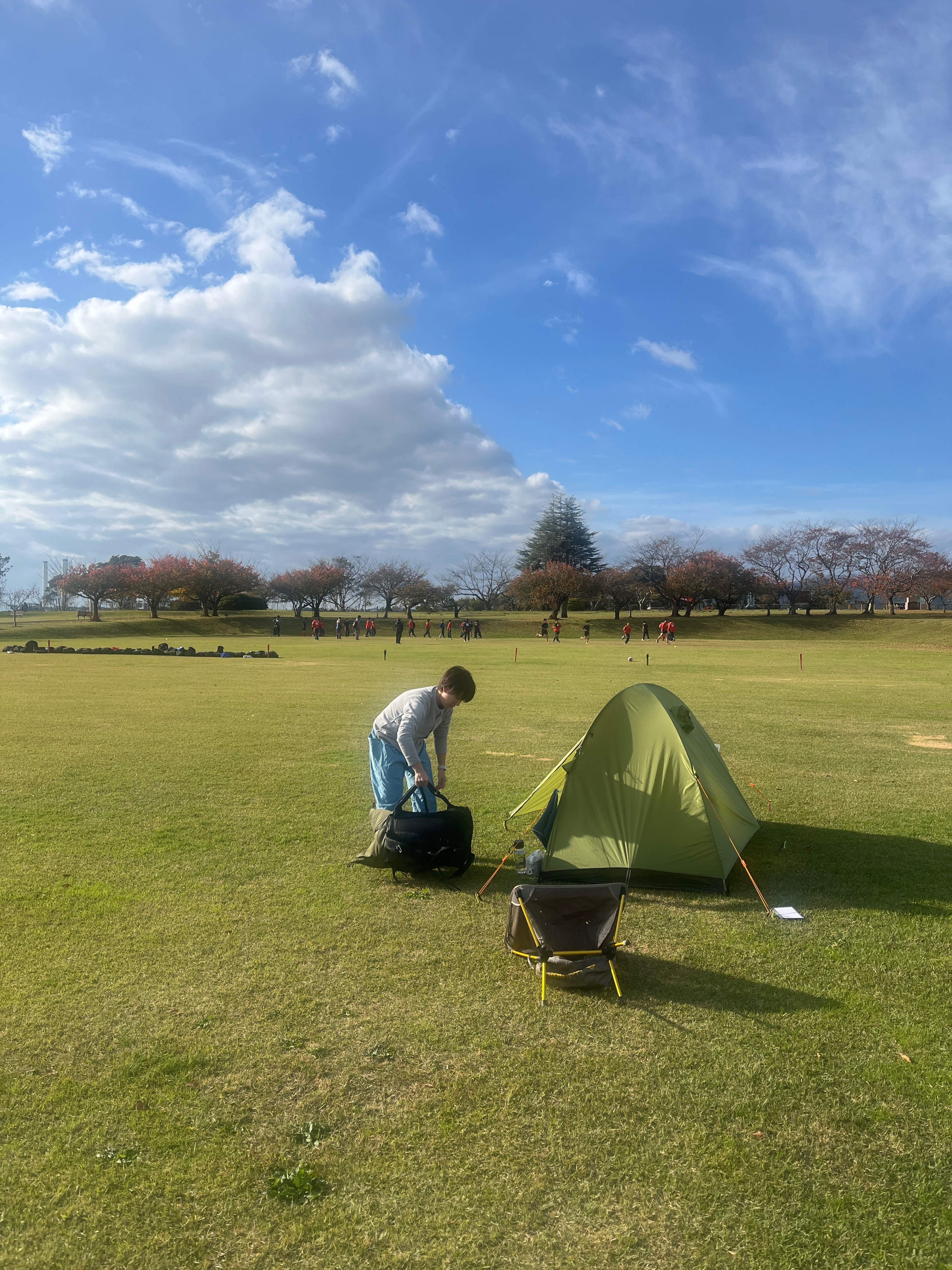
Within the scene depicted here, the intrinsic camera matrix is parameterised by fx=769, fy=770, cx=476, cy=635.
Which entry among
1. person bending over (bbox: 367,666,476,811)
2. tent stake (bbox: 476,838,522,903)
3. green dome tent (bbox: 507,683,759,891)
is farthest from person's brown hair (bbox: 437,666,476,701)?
tent stake (bbox: 476,838,522,903)

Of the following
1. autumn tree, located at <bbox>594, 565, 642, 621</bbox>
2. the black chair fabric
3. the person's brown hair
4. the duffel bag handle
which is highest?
autumn tree, located at <bbox>594, 565, 642, 621</bbox>

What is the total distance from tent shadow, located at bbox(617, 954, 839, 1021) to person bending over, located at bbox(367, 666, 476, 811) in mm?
2289

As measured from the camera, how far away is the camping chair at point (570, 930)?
505 cm

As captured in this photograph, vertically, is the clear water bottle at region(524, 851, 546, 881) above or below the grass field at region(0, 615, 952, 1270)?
above

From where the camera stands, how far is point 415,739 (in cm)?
671

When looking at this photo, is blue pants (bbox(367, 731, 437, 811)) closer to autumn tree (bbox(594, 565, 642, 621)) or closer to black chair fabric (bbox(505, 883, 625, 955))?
black chair fabric (bbox(505, 883, 625, 955))

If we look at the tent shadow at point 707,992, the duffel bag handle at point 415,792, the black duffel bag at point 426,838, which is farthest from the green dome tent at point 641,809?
the tent shadow at point 707,992

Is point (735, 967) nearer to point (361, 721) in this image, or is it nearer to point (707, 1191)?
point (707, 1191)

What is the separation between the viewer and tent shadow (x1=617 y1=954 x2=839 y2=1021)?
15.9 ft

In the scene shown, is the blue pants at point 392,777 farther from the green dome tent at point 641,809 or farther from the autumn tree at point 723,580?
the autumn tree at point 723,580

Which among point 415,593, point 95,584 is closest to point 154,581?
point 95,584

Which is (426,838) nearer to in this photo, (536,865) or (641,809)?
(536,865)

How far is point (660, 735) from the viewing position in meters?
7.17

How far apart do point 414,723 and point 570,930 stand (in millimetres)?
2224
